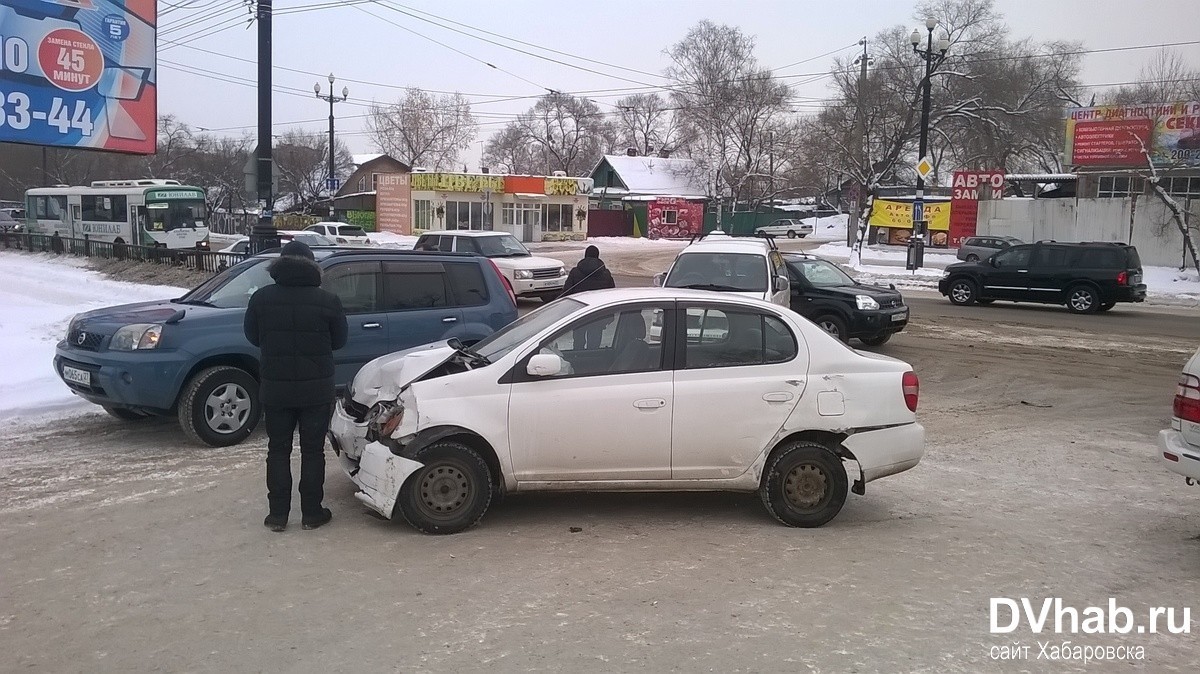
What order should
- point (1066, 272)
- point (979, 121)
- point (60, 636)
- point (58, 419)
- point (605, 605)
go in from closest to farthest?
1. point (60, 636)
2. point (605, 605)
3. point (58, 419)
4. point (1066, 272)
5. point (979, 121)

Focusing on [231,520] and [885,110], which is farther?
[885,110]

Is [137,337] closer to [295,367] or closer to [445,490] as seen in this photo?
[295,367]

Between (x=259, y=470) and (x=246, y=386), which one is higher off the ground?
(x=246, y=386)

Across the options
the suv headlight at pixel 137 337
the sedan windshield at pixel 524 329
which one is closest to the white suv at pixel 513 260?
the suv headlight at pixel 137 337

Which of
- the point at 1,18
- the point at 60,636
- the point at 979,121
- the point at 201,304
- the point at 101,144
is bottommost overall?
the point at 60,636

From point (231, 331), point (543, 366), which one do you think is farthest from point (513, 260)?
point (543, 366)

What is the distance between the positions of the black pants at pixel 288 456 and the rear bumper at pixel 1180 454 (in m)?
5.19

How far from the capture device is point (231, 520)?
5859 millimetres

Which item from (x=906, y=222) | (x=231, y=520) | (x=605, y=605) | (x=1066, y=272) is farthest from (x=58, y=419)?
A: (x=906, y=222)

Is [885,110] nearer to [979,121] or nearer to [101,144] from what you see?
[979,121]

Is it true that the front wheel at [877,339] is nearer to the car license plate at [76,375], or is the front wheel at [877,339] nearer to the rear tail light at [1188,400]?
the rear tail light at [1188,400]

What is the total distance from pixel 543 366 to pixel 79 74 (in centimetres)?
1988

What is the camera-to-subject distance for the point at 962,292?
889 inches

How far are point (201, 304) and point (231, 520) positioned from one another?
3130 mm
